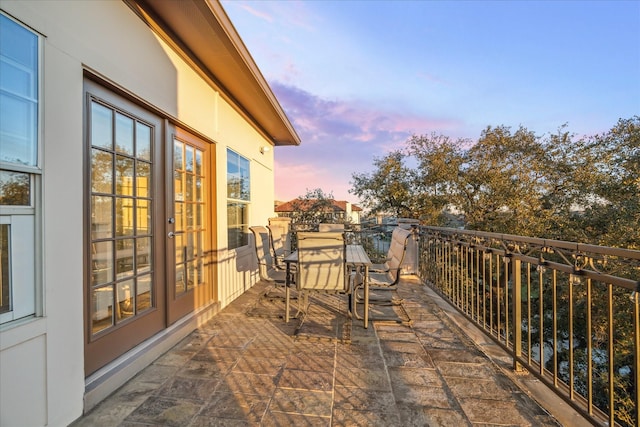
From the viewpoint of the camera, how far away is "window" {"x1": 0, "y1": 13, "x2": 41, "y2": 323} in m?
1.31

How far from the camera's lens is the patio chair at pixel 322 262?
269cm

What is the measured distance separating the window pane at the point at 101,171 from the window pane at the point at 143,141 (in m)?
0.31

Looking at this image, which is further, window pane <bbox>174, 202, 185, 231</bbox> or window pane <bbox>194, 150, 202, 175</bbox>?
window pane <bbox>194, 150, 202, 175</bbox>

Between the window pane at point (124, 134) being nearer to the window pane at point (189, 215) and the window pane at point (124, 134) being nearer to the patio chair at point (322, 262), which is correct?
the window pane at point (189, 215)

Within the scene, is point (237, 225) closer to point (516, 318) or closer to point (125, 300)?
point (125, 300)

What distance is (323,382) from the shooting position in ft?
6.49

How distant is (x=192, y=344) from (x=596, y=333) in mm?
8151

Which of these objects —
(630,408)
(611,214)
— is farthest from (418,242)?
(611,214)

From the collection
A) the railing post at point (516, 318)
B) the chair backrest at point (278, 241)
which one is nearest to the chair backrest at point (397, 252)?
the railing post at point (516, 318)

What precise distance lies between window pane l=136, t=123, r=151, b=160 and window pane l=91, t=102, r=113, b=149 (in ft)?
0.89

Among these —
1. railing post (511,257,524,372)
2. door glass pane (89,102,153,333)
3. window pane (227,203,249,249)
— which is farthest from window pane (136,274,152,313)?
railing post (511,257,524,372)

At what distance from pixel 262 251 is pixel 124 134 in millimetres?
1952

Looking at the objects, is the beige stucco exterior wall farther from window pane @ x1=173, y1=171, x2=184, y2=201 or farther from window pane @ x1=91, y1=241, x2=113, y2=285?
window pane @ x1=173, y1=171, x2=184, y2=201

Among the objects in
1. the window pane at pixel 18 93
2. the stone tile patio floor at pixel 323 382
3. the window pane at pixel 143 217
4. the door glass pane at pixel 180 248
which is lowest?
the stone tile patio floor at pixel 323 382
